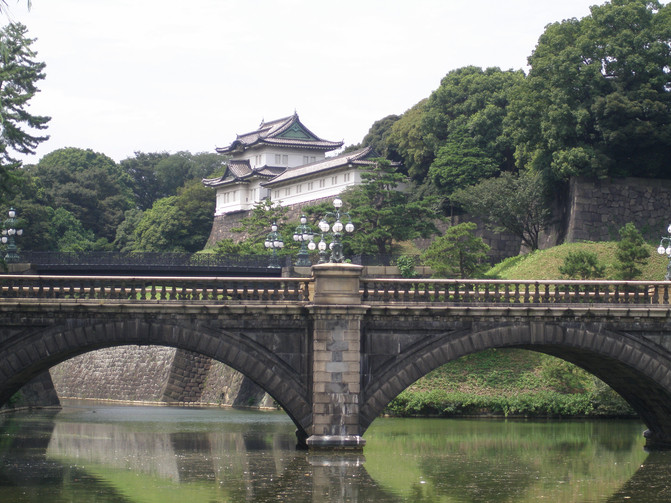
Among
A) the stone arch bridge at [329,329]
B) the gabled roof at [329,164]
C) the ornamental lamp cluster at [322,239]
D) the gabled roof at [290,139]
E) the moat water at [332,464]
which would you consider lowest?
the moat water at [332,464]

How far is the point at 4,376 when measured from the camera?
1324 inches

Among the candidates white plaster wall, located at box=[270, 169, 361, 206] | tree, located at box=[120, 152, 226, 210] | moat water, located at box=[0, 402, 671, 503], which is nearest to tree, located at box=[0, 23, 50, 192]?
moat water, located at box=[0, 402, 671, 503]

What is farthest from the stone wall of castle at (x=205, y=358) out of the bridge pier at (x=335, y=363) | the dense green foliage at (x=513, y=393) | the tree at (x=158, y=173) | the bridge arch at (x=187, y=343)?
the tree at (x=158, y=173)

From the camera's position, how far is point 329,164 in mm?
99125

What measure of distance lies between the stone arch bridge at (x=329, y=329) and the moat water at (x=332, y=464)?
2327mm

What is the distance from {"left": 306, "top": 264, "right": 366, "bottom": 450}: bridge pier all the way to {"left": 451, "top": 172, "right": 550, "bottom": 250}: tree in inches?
1586

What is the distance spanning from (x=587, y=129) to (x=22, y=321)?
4347 centimetres

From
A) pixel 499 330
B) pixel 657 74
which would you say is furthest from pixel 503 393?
pixel 657 74

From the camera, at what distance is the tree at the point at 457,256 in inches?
2498

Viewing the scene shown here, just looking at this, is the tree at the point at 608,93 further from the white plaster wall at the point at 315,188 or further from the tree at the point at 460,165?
the white plaster wall at the point at 315,188

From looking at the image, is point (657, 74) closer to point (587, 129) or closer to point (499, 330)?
point (587, 129)

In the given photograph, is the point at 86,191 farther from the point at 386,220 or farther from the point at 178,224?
the point at 386,220

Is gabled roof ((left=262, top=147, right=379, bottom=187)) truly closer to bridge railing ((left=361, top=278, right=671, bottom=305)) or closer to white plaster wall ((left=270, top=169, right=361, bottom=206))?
white plaster wall ((left=270, top=169, right=361, bottom=206))

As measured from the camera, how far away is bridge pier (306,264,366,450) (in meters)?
34.3
